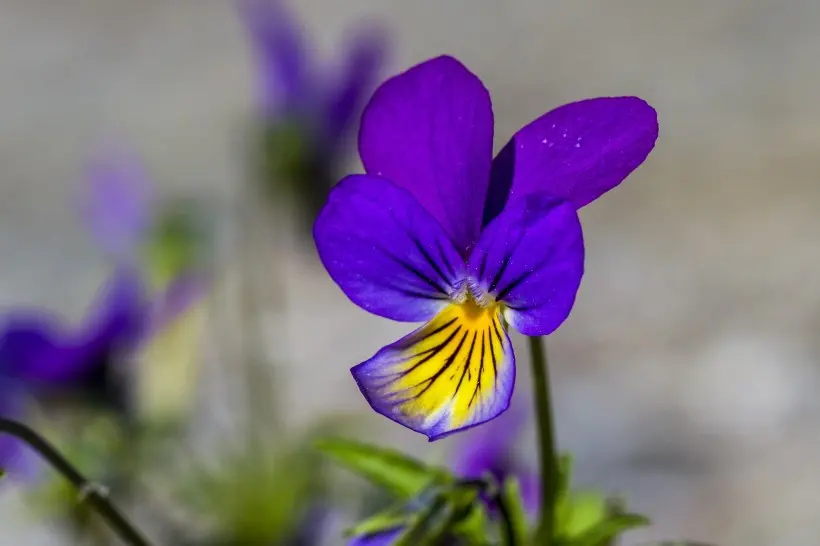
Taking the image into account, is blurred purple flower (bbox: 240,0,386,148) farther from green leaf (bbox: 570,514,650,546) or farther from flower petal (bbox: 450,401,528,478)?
green leaf (bbox: 570,514,650,546)

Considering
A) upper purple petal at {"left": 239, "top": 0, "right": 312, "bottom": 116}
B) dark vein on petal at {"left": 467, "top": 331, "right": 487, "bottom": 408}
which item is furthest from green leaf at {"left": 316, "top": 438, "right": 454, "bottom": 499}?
upper purple petal at {"left": 239, "top": 0, "right": 312, "bottom": 116}

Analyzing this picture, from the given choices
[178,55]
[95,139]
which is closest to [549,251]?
[95,139]

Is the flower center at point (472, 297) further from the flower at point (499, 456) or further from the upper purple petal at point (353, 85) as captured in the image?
the upper purple petal at point (353, 85)

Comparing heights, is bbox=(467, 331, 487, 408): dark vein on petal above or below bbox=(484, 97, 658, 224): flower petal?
below

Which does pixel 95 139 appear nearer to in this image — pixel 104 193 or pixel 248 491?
pixel 104 193

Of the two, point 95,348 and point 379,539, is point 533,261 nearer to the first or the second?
point 379,539

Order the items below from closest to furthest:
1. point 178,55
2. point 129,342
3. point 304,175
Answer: point 129,342 → point 304,175 → point 178,55
